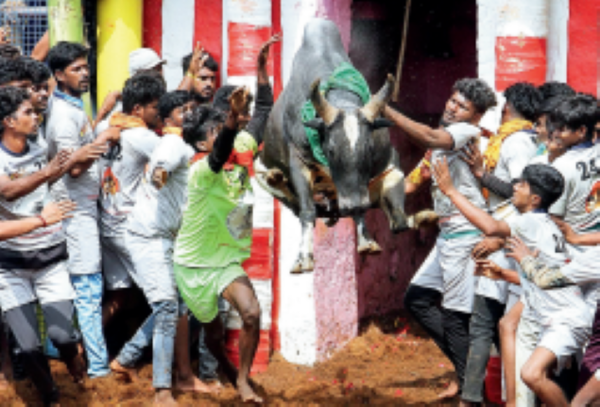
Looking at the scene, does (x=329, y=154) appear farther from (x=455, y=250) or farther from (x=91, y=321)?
(x=91, y=321)

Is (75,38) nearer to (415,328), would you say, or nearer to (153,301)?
(153,301)

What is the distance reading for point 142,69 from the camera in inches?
318

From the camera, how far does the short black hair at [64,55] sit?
7398mm

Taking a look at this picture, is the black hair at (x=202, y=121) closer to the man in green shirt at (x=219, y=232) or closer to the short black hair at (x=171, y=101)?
the man in green shirt at (x=219, y=232)

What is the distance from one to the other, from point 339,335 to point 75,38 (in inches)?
131

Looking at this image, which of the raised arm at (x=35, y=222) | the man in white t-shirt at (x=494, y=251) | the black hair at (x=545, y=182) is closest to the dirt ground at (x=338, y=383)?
the man in white t-shirt at (x=494, y=251)

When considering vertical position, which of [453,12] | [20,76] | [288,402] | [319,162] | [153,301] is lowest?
[288,402]

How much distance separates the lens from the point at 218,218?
658 centimetres

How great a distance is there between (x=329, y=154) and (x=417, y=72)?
4568mm

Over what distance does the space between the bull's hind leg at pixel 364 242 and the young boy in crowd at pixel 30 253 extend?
212cm

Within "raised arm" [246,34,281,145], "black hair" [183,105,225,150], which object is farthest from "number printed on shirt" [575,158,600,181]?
"black hair" [183,105,225,150]

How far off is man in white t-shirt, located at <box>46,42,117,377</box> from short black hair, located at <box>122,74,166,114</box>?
13.3 inches

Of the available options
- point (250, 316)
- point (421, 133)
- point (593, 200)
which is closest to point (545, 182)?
point (593, 200)

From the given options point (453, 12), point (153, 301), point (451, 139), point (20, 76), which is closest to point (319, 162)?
point (451, 139)
